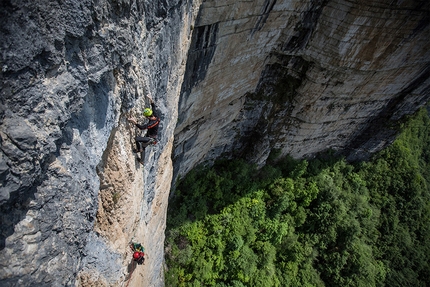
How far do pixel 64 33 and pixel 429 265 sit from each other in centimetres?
2326

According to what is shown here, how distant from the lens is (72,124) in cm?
289

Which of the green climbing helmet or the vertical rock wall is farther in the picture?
the green climbing helmet

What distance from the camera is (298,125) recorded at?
14.0 meters

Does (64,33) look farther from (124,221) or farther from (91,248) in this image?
(124,221)

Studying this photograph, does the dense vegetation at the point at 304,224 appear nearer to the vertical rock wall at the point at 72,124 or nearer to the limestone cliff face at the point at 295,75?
the limestone cliff face at the point at 295,75

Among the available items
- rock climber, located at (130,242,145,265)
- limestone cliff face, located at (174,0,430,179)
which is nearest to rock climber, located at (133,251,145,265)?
rock climber, located at (130,242,145,265)

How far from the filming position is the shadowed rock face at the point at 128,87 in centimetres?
228

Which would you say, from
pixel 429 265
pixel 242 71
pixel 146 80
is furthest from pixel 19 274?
pixel 429 265

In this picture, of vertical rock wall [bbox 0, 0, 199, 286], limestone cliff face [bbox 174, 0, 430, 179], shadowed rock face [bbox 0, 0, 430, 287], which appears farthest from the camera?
limestone cliff face [bbox 174, 0, 430, 179]

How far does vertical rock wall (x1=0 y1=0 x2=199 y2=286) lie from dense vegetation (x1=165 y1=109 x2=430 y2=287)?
778cm

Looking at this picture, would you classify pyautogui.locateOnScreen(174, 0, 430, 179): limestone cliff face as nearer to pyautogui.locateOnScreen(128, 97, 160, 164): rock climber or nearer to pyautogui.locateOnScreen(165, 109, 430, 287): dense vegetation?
pyautogui.locateOnScreen(165, 109, 430, 287): dense vegetation

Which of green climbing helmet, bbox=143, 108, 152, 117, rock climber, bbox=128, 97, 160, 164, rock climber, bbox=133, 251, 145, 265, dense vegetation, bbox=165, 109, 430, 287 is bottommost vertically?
dense vegetation, bbox=165, 109, 430, 287

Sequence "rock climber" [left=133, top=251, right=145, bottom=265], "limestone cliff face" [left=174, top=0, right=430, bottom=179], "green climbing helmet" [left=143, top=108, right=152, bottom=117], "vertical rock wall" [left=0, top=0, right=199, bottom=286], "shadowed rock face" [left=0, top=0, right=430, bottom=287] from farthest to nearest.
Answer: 1. "limestone cliff face" [left=174, top=0, right=430, bottom=179]
2. "rock climber" [left=133, top=251, right=145, bottom=265]
3. "green climbing helmet" [left=143, top=108, right=152, bottom=117]
4. "shadowed rock face" [left=0, top=0, right=430, bottom=287]
5. "vertical rock wall" [left=0, top=0, right=199, bottom=286]

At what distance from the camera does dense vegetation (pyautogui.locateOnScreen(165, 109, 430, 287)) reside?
1214cm
